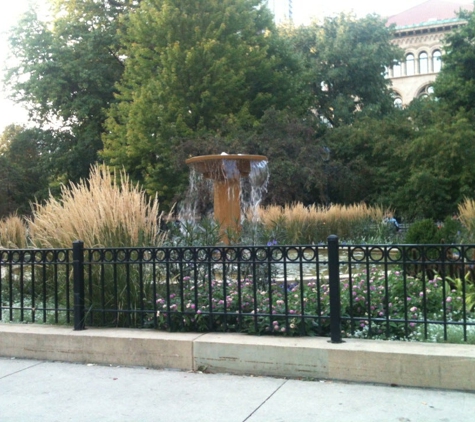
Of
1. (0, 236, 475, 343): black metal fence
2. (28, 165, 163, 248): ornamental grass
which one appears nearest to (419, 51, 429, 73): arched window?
(0, 236, 475, 343): black metal fence

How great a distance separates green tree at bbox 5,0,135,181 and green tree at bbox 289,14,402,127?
1389 cm

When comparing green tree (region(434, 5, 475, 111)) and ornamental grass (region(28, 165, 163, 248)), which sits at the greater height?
green tree (region(434, 5, 475, 111))

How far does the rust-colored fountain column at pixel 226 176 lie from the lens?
48.3 ft

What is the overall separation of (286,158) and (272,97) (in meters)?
5.44

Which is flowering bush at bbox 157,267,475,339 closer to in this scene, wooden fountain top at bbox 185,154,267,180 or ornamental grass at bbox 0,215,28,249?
ornamental grass at bbox 0,215,28,249

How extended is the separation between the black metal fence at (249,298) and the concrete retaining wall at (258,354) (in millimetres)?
214

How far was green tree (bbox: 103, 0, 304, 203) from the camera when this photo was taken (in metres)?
27.4

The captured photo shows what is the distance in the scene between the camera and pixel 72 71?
32.1 metres

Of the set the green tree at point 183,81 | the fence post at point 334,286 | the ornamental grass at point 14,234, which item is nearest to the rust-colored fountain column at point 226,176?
the ornamental grass at point 14,234

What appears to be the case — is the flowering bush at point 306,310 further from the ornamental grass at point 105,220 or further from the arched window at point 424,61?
the arched window at point 424,61

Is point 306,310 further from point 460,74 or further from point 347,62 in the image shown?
point 347,62

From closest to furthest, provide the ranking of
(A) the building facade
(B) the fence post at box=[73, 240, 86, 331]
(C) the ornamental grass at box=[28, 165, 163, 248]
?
(B) the fence post at box=[73, 240, 86, 331] → (C) the ornamental grass at box=[28, 165, 163, 248] → (A) the building facade

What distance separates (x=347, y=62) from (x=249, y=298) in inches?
1498

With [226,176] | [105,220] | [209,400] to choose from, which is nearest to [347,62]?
[226,176]
